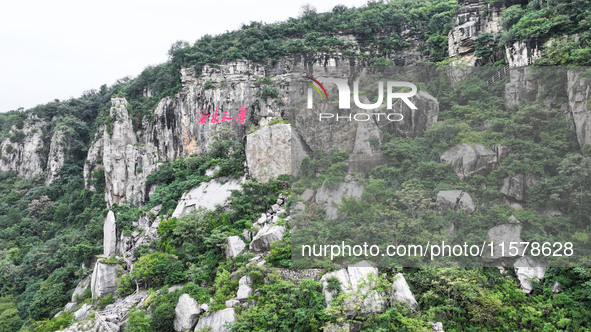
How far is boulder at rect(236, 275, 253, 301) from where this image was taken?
8742 millimetres

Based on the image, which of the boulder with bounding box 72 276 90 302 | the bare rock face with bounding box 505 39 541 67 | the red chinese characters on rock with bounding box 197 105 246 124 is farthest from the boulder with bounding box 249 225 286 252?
the red chinese characters on rock with bounding box 197 105 246 124

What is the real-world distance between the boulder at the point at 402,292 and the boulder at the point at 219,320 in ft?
14.0

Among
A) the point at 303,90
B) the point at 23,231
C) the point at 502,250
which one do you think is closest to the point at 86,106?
the point at 23,231

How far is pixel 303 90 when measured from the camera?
25.1 feet

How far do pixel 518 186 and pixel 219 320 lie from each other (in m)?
8.21

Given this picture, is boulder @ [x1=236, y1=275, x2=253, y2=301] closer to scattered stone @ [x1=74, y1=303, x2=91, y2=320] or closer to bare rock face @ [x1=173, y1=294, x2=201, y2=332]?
bare rock face @ [x1=173, y1=294, x2=201, y2=332]

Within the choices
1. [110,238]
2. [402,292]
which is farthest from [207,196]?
[402,292]

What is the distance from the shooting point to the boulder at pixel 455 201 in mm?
7441

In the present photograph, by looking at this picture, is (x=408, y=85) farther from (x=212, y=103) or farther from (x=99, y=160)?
(x=99, y=160)

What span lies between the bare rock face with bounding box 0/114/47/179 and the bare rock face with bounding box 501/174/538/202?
3721 cm

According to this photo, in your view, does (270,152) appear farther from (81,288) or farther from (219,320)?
(81,288)

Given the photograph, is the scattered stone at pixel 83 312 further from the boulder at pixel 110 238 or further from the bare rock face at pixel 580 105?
the bare rock face at pixel 580 105

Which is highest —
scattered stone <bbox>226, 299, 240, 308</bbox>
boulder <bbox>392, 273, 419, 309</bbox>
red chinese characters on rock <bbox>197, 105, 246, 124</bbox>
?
red chinese characters on rock <bbox>197, 105, 246, 124</bbox>

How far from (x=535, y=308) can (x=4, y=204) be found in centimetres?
3472
